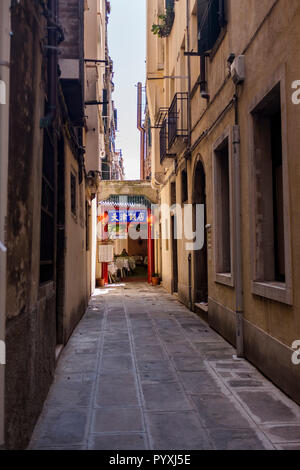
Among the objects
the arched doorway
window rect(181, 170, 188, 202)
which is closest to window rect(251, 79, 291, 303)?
the arched doorway

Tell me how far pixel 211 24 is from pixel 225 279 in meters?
4.80

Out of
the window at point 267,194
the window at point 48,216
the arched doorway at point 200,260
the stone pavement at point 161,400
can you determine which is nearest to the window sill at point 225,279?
the stone pavement at point 161,400

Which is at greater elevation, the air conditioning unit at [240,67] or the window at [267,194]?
the air conditioning unit at [240,67]

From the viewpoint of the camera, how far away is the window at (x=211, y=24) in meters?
7.45

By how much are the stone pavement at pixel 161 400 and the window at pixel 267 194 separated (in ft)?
4.41

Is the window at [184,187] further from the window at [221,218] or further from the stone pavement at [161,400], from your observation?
the stone pavement at [161,400]

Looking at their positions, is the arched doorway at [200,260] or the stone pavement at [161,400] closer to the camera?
the stone pavement at [161,400]

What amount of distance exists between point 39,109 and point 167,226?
40.3 ft

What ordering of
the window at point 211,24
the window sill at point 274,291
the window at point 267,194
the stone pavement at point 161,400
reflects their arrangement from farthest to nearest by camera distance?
the window at point 211,24, the window at point 267,194, the window sill at point 274,291, the stone pavement at point 161,400

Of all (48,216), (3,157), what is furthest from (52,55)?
(3,157)

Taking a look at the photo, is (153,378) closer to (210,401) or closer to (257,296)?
(210,401)

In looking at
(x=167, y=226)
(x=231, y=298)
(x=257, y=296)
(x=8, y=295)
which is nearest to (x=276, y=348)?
(x=257, y=296)

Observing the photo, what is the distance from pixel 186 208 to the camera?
1159 centimetres

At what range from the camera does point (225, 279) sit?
Answer: 7.33 m
